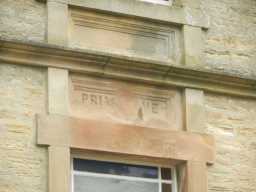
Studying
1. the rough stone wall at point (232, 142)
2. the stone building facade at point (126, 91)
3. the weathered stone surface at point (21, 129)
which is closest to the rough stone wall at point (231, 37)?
the stone building facade at point (126, 91)

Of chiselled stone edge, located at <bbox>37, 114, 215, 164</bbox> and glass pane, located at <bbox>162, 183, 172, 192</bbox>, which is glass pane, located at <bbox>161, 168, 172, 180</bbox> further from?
chiselled stone edge, located at <bbox>37, 114, 215, 164</bbox>

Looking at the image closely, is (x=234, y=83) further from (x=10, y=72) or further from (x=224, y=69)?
(x=10, y=72)

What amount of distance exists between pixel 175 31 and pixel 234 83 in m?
1.03

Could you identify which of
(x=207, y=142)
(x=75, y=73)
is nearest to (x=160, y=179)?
(x=207, y=142)

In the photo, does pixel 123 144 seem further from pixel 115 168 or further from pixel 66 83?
pixel 66 83

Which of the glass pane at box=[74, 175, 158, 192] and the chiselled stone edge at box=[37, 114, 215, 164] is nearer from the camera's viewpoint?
the chiselled stone edge at box=[37, 114, 215, 164]

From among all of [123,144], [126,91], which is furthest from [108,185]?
[126,91]

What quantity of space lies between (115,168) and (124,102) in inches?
33.1

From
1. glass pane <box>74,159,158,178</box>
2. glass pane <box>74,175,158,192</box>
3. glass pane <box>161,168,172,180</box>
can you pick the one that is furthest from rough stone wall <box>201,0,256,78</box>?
glass pane <box>74,175,158,192</box>

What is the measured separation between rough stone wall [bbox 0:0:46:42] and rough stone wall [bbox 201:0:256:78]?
7.44 feet

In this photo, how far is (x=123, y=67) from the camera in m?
15.0

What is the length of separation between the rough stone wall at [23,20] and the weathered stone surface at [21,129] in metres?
0.43

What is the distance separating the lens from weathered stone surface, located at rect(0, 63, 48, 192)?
13.9 meters

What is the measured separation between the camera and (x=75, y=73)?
14.8 m
